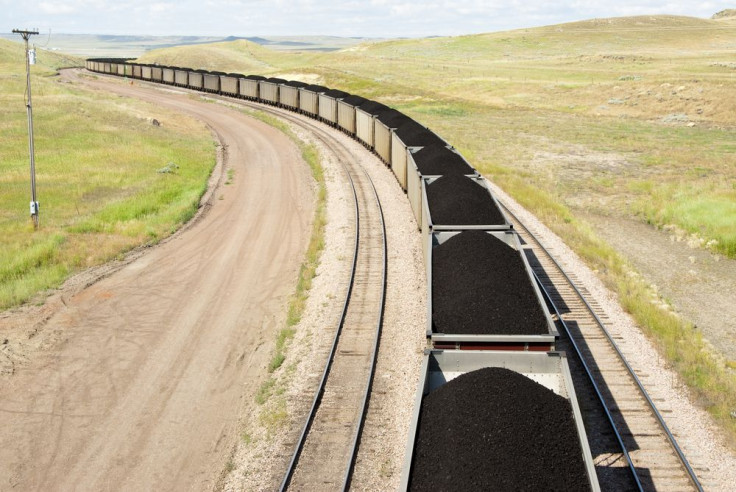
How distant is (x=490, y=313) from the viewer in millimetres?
13250

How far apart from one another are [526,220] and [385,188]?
8.54 metres

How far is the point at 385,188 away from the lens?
110 feet

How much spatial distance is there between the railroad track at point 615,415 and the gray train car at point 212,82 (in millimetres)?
69742

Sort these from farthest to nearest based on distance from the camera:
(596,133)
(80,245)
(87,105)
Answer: (87,105), (596,133), (80,245)

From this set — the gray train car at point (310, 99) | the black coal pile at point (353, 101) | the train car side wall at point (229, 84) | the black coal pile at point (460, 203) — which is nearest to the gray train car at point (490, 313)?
the black coal pile at point (460, 203)

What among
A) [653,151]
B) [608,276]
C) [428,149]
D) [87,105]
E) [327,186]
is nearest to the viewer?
[608,276]

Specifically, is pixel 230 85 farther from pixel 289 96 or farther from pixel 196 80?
pixel 289 96

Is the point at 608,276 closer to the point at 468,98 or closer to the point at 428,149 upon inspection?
the point at 428,149

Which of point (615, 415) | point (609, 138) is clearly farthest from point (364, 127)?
point (615, 415)

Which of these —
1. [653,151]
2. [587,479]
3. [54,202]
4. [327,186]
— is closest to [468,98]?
[653,151]

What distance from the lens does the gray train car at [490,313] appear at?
11.9 metres

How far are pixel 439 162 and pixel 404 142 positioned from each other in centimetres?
568

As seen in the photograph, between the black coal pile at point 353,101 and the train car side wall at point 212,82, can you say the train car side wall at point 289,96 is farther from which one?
the train car side wall at point 212,82

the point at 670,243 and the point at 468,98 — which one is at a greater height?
the point at 468,98
